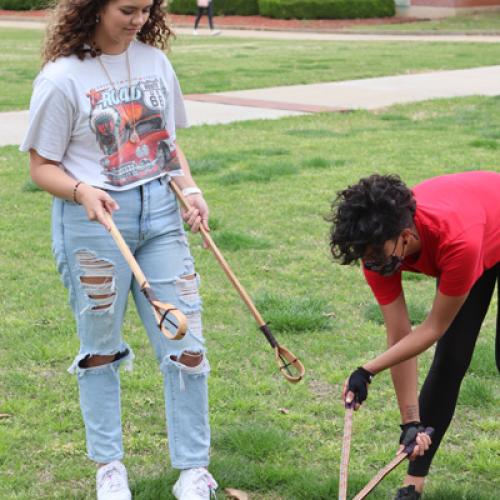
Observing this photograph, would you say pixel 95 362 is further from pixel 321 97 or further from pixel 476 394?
pixel 321 97

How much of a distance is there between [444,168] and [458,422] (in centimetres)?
450

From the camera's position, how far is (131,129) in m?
3.22

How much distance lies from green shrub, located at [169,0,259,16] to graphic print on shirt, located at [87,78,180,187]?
103 feet

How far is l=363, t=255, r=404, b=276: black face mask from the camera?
9.14 ft

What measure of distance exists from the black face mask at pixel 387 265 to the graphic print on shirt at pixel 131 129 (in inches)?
32.5

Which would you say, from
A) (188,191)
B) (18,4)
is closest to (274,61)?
(188,191)

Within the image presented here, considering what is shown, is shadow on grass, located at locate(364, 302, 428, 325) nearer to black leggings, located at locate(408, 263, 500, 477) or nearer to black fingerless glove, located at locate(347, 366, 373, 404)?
black leggings, located at locate(408, 263, 500, 477)

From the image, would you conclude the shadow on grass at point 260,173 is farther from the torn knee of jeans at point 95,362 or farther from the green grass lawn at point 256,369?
the torn knee of jeans at point 95,362

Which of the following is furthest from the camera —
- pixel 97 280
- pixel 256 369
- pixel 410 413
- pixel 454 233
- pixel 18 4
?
pixel 18 4

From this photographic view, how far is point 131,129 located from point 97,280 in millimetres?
483

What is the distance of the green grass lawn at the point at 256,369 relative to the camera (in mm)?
3699

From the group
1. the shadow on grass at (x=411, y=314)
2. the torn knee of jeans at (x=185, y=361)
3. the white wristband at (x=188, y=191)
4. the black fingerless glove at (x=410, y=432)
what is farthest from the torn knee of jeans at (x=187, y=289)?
the shadow on grass at (x=411, y=314)

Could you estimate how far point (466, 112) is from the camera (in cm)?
1143

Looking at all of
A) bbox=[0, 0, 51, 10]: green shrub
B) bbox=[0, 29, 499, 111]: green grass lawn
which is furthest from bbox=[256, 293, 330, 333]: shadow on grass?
bbox=[0, 0, 51, 10]: green shrub
